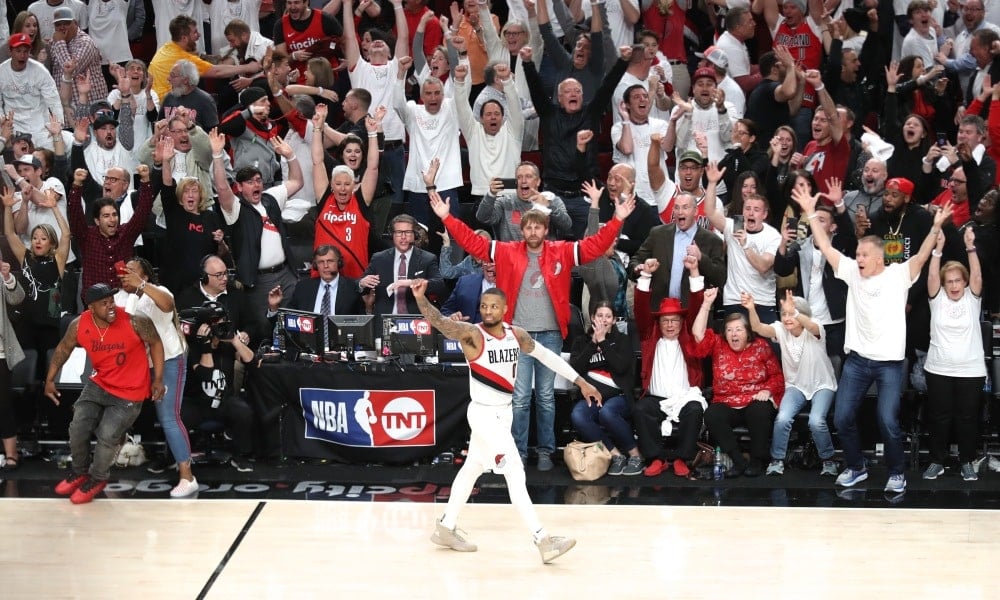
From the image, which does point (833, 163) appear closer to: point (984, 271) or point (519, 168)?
point (984, 271)

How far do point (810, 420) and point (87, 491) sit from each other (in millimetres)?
6087

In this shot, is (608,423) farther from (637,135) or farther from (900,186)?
(637,135)

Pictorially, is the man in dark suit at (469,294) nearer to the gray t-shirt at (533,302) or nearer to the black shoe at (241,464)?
the gray t-shirt at (533,302)

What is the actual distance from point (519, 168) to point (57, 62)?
247 inches

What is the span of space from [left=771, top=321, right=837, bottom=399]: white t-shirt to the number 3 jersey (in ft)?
10.1

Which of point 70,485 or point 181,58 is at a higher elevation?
point 181,58

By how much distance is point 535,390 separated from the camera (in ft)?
39.8

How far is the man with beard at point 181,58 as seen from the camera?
15.8m

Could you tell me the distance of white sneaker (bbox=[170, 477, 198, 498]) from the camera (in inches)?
452

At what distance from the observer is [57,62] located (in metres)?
15.8

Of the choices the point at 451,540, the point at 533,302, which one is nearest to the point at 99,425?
the point at 451,540

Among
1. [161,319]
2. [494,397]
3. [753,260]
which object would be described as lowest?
[494,397]

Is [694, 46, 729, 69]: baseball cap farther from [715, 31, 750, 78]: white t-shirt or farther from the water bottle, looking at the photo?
the water bottle

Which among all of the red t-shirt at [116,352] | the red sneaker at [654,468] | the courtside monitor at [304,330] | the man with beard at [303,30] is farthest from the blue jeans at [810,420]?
the man with beard at [303,30]
